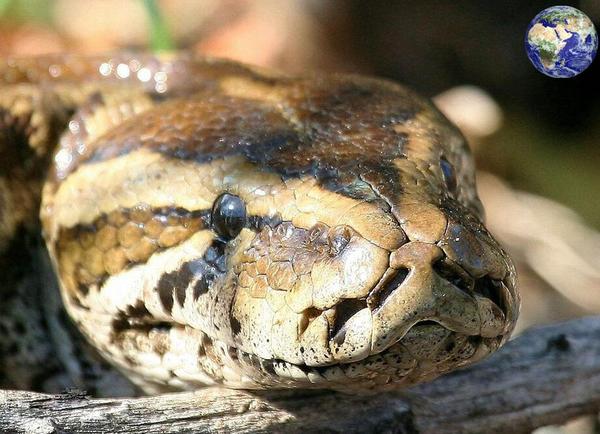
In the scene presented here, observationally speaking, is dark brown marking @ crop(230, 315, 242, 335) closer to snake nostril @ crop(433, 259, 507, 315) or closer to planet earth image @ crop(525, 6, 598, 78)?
snake nostril @ crop(433, 259, 507, 315)

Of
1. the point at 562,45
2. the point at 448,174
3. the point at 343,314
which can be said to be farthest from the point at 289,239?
the point at 562,45

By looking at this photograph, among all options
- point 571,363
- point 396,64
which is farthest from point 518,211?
point 571,363

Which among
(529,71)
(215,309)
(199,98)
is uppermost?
(529,71)

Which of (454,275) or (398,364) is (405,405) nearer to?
(398,364)

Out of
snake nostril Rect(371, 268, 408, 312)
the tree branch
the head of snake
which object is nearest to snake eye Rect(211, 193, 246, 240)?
the head of snake

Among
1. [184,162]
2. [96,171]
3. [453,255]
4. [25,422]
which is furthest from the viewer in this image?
[96,171]

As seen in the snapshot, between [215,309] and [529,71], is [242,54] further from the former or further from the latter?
[215,309]
